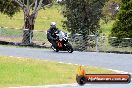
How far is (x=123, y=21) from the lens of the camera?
26.4m

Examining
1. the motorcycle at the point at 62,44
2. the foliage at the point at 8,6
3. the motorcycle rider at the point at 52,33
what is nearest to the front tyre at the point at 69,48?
the motorcycle at the point at 62,44

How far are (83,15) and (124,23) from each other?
4.10m

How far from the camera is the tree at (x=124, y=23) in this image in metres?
25.8

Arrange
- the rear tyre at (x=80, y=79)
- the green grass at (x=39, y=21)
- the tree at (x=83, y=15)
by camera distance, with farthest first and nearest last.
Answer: the green grass at (x=39, y=21)
the tree at (x=83, y=15)
the rear tyre at (x=80, y=79)

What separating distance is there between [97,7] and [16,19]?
48.8 metres

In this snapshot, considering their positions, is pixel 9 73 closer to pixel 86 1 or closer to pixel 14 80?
pixel 14 80

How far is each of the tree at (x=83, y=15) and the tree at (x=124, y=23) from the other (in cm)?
322

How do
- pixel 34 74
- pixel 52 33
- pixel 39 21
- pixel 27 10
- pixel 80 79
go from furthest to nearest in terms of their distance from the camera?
1. pixel 39 21
2. pixel 27 10
3. pixel 52 33
4. pixel 34 74
5. pixel 80 79

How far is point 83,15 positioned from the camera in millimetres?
29578

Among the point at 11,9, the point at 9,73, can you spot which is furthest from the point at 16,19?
the point at 9,73

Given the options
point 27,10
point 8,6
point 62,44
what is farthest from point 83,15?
point 8,6

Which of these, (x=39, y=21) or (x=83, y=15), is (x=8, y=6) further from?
(x=39, y=21)

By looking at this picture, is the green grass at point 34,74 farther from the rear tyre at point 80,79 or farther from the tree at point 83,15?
the tree at point 83,15

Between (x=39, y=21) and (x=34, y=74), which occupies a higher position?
(x=34, y=74)
